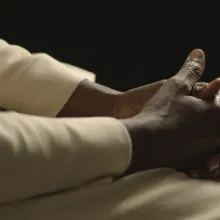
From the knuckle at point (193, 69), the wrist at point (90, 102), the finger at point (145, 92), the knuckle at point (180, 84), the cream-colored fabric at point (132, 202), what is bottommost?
the cream-colored fabric at point (132, 202)

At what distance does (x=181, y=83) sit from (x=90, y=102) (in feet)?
0.58

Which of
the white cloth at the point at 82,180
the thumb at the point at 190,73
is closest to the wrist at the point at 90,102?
the thumb at the point at 190,73

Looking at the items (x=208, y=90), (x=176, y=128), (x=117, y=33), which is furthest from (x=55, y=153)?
(x=117, y=33)

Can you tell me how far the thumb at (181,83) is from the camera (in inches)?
28.3

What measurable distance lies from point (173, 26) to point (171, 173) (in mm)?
676

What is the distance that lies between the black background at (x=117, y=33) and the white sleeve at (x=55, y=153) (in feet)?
2.25

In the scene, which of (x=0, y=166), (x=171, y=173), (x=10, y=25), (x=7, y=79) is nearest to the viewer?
(x=0, y=166)

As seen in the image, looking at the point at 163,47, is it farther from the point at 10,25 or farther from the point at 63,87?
the point at 63,87

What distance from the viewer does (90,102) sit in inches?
34.1

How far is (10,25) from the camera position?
1.25m

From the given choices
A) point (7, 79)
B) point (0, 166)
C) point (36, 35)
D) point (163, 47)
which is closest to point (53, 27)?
point (36, 35)

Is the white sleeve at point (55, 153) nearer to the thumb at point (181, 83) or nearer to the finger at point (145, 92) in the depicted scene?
the thumb at point (181, 83)

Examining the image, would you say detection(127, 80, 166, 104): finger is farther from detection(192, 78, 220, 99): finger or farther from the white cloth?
the white cloth

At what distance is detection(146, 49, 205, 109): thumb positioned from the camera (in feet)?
2.36
